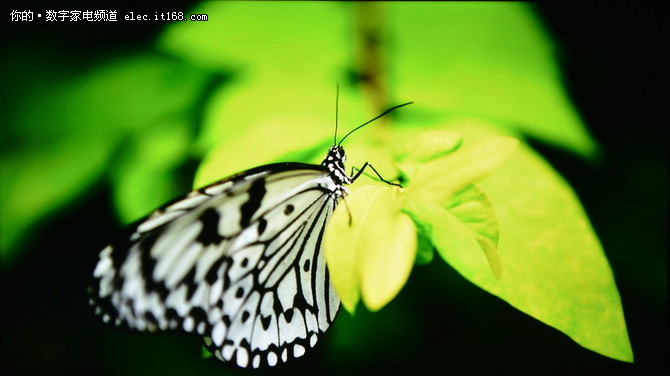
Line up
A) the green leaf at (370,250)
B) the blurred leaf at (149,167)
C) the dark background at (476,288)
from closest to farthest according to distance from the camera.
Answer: the green leaf at (370,250)
the blurred leaf at (149,167)
the dark background at (476,288)

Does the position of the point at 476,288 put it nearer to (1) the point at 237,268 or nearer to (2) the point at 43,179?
(1) the point at 237,268

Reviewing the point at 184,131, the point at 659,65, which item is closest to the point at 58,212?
the point at 184,131

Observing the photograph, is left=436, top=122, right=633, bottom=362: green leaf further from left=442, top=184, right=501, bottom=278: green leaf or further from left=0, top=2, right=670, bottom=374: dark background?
left=0, top=2, right=670, bottom=374: dark background

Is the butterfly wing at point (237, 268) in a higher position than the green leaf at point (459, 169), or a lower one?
lower

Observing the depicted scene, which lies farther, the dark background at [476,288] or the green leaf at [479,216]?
the dark background at [476,288]

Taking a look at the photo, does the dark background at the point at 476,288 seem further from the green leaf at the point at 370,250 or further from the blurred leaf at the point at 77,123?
the green leaf at the point at 370,250

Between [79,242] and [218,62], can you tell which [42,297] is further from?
[218,62]

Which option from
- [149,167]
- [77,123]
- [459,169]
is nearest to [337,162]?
[459,169]

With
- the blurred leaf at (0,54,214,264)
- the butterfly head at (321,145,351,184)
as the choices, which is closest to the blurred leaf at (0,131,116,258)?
the blurred leaf at (0,54,214,264)

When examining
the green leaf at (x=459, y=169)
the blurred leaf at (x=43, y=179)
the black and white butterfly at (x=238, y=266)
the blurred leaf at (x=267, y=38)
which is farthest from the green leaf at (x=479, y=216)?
the blurred leaf at (x=43, y=179)
